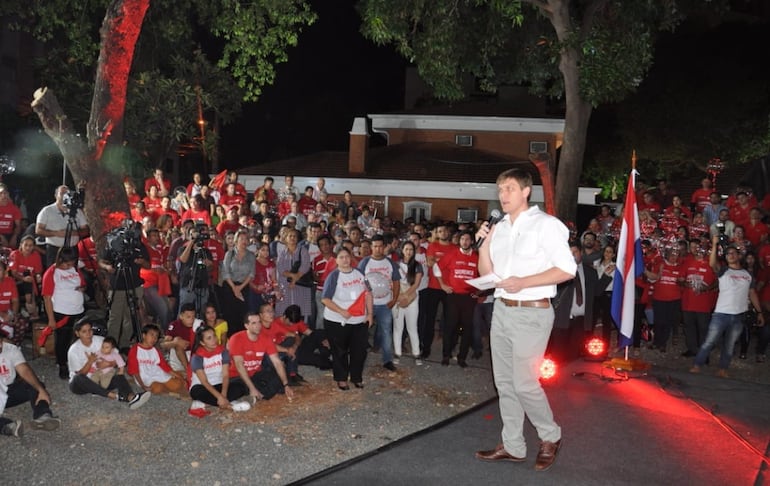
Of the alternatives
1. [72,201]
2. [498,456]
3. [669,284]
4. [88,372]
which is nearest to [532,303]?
[498,456]

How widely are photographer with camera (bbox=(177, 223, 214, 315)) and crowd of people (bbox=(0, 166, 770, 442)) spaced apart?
0.03 m

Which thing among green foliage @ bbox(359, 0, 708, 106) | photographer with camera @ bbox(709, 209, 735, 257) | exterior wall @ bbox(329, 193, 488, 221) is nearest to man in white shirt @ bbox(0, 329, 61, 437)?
photographer with camera @ bbox(709, 209, 735, 257)

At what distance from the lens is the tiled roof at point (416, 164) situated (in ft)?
87.1

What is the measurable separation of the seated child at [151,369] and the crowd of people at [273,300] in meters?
0.01

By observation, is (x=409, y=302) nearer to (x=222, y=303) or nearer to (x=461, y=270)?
(x=461, y=270)

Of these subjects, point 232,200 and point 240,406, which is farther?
point 232,200

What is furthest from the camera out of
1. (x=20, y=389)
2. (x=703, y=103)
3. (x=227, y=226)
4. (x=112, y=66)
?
(x=703, y=103)

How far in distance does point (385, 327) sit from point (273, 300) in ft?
5.75

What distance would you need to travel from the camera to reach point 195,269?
916 cm

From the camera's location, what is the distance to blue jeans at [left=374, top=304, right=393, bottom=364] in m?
9.21

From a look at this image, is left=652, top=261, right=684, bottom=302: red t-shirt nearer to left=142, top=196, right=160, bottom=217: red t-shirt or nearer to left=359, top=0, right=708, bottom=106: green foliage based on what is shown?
left=359, top=0, right=708, bottom=106: green foliage

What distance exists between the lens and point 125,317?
364 inches

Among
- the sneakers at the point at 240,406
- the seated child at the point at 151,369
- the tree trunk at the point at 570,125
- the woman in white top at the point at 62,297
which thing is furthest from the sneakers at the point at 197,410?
the tree trunk at the point at 570,125

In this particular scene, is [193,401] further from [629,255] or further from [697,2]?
A: [697,2]
